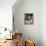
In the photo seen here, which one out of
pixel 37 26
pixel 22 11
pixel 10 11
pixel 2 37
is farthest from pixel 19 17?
pixel 2 37

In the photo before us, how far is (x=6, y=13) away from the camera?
14.4ft

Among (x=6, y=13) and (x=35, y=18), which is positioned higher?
(x=6, y=13)

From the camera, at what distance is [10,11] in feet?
14.3

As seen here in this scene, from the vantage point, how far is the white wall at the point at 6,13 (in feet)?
14.2

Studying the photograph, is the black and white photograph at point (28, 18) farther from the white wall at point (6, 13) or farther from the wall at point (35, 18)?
the white wall at point (6, 13)

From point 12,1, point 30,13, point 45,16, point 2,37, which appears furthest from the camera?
point 30,13

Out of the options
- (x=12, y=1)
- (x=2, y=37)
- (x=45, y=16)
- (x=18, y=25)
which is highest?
(x=12, y=1)

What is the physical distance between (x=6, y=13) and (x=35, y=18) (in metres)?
1.71

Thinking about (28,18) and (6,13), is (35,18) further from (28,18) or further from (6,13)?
(6,13)

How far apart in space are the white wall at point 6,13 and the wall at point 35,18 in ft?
3.87

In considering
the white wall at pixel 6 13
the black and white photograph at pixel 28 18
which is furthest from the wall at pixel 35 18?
the white wall at pixel 6 13

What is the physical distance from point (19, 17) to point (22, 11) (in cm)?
32

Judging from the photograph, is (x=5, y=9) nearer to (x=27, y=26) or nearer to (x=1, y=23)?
(x=1, y=23)

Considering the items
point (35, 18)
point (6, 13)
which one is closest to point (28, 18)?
point (35, 18)
